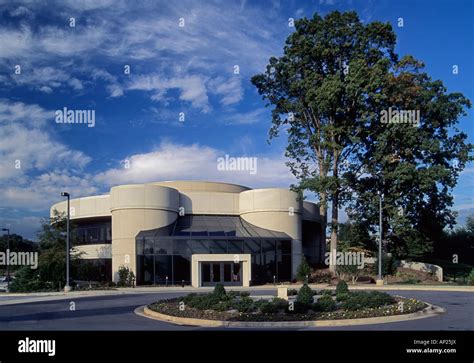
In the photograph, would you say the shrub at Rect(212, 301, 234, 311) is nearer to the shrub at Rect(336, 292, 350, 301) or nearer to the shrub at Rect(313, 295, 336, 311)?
the shrub at Rect(313, 295, 336, 311)

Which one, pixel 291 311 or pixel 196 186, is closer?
pixel 291 311

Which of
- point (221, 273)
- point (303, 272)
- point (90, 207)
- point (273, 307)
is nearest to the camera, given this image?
point (273, 307)

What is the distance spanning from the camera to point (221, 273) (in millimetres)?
40062

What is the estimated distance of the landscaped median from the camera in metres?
15.6

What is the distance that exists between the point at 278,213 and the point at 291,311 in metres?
28.0

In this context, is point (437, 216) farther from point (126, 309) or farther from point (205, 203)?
point (126, 309)

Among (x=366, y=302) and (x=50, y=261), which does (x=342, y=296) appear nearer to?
(x=366, y=302)

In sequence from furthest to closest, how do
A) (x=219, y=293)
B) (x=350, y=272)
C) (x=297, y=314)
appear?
(x=350, y=272)
(x=219, y=293)
(x=297, y=314)

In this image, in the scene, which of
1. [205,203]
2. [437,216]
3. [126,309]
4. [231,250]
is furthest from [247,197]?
[126,309]

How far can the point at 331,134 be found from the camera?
43469mm

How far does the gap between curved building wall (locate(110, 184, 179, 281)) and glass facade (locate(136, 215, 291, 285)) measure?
846mm

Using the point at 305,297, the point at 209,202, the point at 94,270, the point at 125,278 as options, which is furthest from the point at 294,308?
the point at 94,270

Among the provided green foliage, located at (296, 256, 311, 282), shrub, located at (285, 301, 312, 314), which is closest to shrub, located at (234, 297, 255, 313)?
Result: shrub, located at (285, 301, 312, 314)
